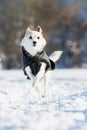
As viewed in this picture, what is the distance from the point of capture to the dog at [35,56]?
8.02 metres

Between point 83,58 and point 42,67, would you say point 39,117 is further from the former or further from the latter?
point 83,58

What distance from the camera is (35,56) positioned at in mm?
8148

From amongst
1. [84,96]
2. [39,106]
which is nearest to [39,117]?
[39,106]

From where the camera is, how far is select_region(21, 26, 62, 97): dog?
316 inches

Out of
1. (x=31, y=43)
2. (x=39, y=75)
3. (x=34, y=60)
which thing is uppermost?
(x=31, y=43)

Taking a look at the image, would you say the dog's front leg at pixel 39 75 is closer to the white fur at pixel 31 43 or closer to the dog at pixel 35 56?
the dog at pixel 35 56

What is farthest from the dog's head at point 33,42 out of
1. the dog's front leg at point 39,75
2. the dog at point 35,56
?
the dog's front leg at point 39,75

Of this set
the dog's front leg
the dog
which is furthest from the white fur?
the dog's front leg

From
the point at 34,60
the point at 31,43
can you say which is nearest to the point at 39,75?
the point at 34,60

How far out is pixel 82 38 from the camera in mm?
33656

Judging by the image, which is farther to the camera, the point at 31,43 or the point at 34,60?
the point at 34,60

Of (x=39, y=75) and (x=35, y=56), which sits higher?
(x=35, y=56)

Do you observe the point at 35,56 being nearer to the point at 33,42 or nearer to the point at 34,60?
the point at 34,60

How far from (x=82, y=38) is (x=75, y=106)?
2697 centimetres
